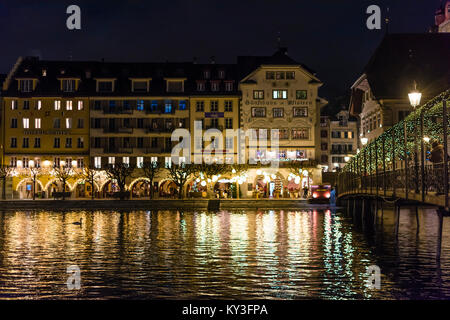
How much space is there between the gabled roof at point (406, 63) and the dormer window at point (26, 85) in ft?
140

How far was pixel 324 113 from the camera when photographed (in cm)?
13738

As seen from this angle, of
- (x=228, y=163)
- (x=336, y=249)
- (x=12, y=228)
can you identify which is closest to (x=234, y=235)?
(x=336, y=249)

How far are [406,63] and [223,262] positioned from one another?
47.2m

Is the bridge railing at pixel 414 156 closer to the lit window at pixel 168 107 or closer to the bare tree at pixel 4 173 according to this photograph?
the lit window at pixel 168 107

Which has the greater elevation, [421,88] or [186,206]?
[421,88]

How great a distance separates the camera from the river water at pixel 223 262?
1697 cm

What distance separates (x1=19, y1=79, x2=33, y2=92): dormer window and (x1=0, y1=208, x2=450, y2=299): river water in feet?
162

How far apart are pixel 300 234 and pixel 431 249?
880 cm

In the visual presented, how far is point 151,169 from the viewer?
258ft

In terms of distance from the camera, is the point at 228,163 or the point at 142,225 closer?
the point at 142,225

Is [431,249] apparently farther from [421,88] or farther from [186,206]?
[186,206]

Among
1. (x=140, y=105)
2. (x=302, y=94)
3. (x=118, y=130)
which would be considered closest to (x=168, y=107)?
(x=140, y=105)

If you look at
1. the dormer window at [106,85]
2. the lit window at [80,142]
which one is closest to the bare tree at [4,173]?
the lit window at [80,142]

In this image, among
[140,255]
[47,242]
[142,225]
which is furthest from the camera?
[142,225]
